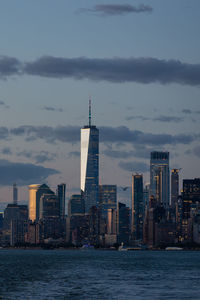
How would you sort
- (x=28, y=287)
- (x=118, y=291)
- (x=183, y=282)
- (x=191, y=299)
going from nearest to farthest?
1. (x=191, y=299)
2. (x=118, y=291)
3. (x=28, y=287)
4. (x=183, y=282)

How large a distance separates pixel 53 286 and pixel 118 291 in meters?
15.2

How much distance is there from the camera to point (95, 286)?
113875 millimetres

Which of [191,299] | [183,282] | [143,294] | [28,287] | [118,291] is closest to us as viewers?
[191,299]

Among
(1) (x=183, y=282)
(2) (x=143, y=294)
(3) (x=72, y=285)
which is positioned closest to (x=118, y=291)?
(2) (x=143, y=294)

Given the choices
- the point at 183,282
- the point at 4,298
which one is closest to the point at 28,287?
the point at 4,298

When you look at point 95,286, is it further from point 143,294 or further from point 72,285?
point 143,294

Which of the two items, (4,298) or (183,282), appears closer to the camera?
(4,298)

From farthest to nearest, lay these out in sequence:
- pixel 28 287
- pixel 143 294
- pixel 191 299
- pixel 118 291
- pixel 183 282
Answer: pixel 183 282 < pixel 28 287 < pixel 118 291 < pixel 143 294 < pixel 191 299

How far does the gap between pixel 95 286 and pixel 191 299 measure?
91.6 ft

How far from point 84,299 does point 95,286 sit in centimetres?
2480

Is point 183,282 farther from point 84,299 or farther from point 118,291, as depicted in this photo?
point 84,299

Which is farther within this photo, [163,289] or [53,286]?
[53,286]

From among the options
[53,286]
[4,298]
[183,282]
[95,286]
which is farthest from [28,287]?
[183,282]

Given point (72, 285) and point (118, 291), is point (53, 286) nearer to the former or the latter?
point (72, 285)
